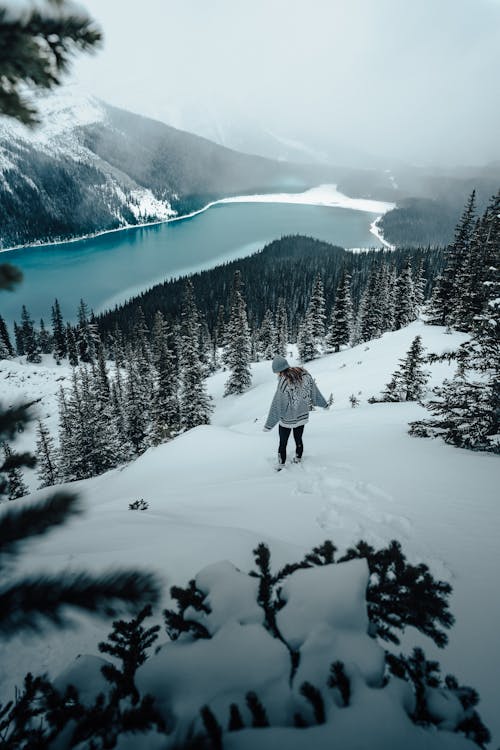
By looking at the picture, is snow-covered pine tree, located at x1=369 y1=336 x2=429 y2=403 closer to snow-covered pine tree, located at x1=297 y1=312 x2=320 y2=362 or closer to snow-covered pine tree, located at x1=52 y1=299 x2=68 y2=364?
snow-covered pine tree, located at x1=297 y1=312 x2=320 y2=362

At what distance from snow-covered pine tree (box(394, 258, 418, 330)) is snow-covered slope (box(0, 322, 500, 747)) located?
34804 mm

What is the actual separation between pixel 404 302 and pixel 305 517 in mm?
40834

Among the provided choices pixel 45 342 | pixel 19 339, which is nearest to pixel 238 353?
pixel 19 339

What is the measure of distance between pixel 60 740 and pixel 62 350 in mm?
87800

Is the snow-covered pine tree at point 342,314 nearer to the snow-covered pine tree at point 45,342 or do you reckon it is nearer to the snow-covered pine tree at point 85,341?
the snow-covered pine tree at point 85,341

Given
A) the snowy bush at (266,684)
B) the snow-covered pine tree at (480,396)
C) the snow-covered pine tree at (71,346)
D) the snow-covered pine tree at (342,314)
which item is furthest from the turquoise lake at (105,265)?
the snowy bush at (266,684)

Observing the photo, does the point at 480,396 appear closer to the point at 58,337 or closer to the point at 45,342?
the point at 58,337

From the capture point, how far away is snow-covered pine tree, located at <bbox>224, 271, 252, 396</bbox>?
3484cm

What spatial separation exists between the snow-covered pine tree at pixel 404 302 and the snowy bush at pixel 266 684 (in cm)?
4180

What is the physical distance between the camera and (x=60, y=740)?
119 cm

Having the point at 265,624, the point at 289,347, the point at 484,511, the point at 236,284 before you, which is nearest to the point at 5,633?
the point at 265,624

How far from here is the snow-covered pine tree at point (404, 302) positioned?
127 ft

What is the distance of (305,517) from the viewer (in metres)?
4.10

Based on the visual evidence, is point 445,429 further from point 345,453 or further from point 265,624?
point 265,624
